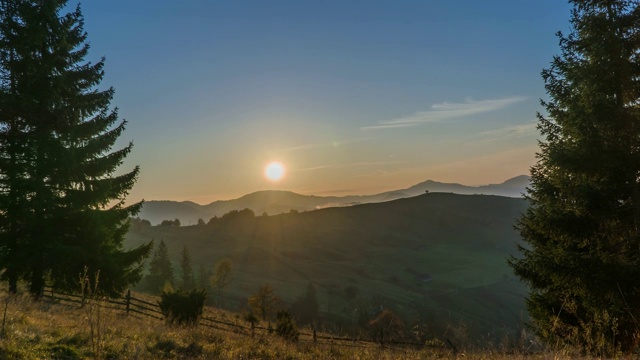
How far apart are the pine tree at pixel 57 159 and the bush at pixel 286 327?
742cm

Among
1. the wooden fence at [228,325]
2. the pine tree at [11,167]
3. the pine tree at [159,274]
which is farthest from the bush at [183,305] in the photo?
the pine tree at [159,274]

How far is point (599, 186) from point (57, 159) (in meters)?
21.3

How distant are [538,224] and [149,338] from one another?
43.2 ft

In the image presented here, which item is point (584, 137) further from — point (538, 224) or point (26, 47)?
point (26, 47)

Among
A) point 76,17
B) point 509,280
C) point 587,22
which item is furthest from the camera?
point 509,280

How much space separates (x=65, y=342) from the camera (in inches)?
293

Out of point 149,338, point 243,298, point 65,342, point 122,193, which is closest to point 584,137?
point 149,338

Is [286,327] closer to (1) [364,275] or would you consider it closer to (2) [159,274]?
(2) [159,274]

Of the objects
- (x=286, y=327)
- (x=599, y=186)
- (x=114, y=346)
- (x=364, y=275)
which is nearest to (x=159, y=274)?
(x=286, y=327)

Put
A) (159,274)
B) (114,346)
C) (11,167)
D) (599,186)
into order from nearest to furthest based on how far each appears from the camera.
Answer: (114,346) → (599,186) → (11,167) → (159,274)

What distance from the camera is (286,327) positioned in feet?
56.1

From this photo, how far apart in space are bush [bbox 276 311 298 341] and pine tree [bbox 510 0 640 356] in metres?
9.83

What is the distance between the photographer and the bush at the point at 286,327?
16.2 meters

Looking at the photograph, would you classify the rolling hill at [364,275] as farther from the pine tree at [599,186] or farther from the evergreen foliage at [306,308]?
the pine tree at [599,186]
